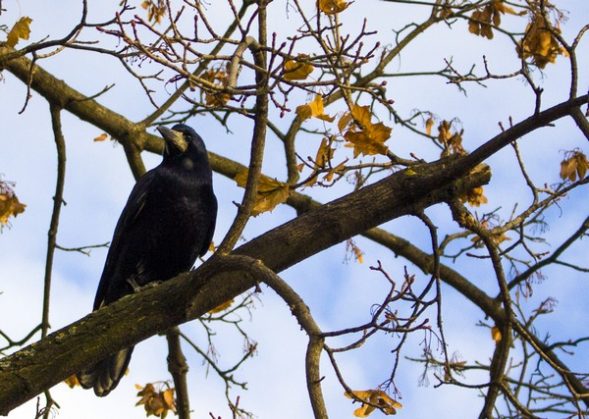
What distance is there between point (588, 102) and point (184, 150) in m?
2.96

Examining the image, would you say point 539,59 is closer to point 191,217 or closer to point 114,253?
point 191,217

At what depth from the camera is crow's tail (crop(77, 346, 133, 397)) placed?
5.09m

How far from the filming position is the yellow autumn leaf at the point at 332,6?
11.6ft

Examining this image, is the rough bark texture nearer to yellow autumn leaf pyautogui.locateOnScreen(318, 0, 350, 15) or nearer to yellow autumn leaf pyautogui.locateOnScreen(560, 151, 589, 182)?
yellow autumn leaf pyautogui.locateOnScreen(318, 0, 350, 15)

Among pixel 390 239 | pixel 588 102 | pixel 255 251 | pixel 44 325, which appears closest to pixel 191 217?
pixel 44 325

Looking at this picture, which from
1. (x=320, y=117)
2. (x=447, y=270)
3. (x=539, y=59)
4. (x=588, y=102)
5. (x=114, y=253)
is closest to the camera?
(x=588, y=102)

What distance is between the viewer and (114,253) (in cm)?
550

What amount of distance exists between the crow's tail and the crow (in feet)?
0.39

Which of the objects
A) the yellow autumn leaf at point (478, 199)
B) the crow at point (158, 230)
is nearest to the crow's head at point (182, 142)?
the crow at point (158, 230)

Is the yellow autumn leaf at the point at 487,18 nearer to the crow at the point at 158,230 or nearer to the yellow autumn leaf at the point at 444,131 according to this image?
the yellow autumn leaf at the point at 444,131

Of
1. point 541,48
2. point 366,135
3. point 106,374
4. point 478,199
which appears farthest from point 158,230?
point 541,48

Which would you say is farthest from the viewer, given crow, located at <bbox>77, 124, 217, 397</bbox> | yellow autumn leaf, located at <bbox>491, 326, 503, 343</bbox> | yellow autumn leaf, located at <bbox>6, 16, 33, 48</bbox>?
yellow autumn leaf, located at <bbox>491, 326, 503, 343</bbox>

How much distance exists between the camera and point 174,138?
5680 millimetres

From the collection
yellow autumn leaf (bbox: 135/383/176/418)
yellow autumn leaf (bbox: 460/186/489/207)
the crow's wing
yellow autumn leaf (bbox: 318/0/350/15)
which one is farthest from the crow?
yellow autumn leaf (bbox: 318/0/350/15)
